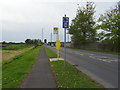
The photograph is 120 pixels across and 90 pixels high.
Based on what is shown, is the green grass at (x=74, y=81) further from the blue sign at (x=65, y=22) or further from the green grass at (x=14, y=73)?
the blue sign at (x=65, y=22)

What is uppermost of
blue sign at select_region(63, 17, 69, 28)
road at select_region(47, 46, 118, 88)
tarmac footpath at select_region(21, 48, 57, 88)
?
blue sign at select_region(63, 17, 69, 28)

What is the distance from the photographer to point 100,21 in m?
35.4

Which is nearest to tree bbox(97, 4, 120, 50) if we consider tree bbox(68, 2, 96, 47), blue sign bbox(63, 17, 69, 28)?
tree bbox(68, 2, 96, 47)

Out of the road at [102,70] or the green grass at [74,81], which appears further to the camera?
the road at [102,70]

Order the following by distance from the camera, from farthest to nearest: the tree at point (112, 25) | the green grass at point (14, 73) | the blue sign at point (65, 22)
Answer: the tree at point (112, 25), the blue sign at point (65, 22), the green grass at point (14, 73)

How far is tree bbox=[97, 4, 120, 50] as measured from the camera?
29769 mm

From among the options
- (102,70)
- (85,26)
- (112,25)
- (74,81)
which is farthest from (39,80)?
(85,26)

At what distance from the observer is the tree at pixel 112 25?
29.8 m

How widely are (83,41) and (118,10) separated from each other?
2089 cm

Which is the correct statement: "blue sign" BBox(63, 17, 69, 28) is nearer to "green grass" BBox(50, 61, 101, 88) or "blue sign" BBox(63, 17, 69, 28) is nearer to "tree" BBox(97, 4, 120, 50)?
"green grass" BBox(50, 61, 101, 88)

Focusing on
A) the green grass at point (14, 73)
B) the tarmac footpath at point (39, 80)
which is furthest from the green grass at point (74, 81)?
the green grass at point (14, 73)

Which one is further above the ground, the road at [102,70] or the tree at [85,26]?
the tree at [85,26]

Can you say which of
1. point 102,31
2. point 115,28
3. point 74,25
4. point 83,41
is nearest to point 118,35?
point 115,28

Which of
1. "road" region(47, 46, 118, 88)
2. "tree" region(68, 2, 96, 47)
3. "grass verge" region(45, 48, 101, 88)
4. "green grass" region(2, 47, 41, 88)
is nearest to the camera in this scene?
"grass verge" region(45, 48, 101, 88)
